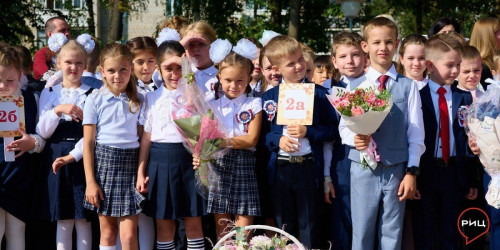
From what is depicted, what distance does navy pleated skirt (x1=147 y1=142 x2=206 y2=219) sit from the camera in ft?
16.9

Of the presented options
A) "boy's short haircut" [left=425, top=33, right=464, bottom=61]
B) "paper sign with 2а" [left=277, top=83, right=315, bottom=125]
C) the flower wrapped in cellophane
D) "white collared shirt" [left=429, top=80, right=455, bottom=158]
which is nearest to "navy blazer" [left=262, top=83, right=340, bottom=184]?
"paper sign with 2а" [left=277, top=83, right=315, bottom=125]

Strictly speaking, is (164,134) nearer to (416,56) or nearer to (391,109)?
(391,109)

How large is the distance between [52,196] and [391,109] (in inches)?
114

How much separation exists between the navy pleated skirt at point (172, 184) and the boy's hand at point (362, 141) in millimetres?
1360

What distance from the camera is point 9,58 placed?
5.34 metres

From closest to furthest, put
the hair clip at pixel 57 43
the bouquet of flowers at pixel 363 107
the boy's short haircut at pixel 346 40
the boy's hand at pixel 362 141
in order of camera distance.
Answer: the bouquet of flowers at pixel 363 107
the boy's hand at pixel 362 141
the boy's short haircut at pixel 346 40
the hair clip at pixel 57 43

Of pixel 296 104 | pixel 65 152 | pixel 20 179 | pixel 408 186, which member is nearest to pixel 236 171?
pixel 296 104

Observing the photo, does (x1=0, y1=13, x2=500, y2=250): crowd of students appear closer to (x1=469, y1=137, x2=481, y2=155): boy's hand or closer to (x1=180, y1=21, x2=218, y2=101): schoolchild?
(x1=469, y1=137, x2=481, y2=155): boy's hand

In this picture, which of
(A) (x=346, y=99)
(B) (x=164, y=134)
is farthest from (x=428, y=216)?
(B) (x=164, y=134)

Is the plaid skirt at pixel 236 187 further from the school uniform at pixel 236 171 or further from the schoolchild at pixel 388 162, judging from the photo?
the schoolchild at pixel 388 162

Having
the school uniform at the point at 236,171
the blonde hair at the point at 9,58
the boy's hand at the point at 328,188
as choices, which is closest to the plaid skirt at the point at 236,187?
the school uniform at the point at 236,171

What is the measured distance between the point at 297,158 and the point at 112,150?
4.92ft

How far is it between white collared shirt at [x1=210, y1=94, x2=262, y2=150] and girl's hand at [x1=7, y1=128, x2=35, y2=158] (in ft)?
5.18

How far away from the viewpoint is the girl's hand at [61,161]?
17.3 ft
